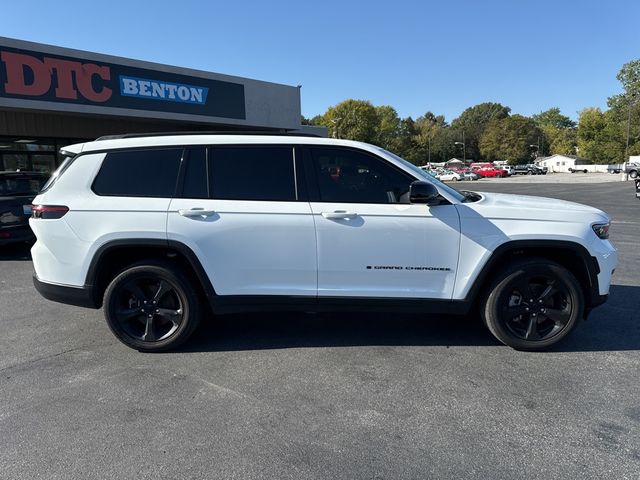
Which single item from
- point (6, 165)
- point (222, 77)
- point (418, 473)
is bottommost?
point (418, 473)

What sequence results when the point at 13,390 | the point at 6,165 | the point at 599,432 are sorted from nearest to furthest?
the point at 599,432, the point at 13,390, the point at 6,165

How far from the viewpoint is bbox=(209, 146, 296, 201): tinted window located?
3.79 metres

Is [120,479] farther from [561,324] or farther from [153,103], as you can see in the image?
[153,103]

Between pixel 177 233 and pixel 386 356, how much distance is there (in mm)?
2091

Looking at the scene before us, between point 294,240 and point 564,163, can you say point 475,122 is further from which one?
point 294,240

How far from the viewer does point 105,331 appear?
4473 millimetres

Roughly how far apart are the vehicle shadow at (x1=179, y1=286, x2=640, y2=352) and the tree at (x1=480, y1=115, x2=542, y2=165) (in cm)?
10752

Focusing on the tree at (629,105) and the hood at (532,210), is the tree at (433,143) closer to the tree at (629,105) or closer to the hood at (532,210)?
the tree at (629,105)

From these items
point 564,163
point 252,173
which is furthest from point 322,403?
point 564,163

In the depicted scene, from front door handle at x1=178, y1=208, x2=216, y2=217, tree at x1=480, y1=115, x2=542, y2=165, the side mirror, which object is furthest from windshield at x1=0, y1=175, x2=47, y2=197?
tree at x1=480, y1=115, x2=542, y2=165

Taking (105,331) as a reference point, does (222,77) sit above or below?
above

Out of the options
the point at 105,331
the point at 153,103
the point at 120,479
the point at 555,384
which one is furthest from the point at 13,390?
the point at 153,103

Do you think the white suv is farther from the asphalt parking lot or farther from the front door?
the asphalt parking lot

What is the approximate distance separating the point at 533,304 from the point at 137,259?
11.7 feet
